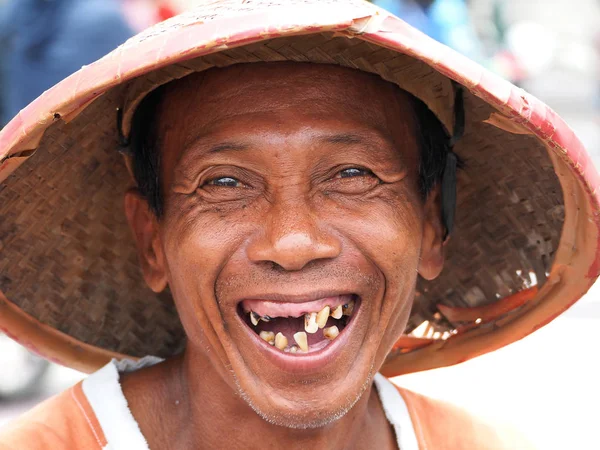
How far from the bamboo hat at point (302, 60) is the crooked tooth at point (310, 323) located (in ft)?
1.63

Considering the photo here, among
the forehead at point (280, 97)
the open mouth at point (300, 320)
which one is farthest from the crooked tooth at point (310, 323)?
the forehead at point (280, 97)

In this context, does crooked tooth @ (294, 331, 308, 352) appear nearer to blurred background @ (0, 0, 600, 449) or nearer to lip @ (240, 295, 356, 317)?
lip @ (240, 295, 356, 317)

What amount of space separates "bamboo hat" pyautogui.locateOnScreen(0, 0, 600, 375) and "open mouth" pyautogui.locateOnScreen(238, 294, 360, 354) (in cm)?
47

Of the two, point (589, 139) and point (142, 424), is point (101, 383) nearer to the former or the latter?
point (142, 424)

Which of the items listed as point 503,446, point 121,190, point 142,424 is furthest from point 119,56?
point 503,446

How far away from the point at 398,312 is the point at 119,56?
79 cm

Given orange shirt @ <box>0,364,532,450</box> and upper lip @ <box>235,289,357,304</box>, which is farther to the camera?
orange shirt @ <box>0,364,532,450</box>

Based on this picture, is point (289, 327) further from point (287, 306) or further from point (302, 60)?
point (302, 60)

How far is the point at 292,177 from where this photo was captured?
176 centimetres

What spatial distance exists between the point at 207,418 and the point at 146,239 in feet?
1.40

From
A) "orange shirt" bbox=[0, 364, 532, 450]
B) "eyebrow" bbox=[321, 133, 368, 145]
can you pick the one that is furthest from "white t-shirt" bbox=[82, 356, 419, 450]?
"eyebrow" bbox=[321, 133, 368, 145]

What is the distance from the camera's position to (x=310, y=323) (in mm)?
1800

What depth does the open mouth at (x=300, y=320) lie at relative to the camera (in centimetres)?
178

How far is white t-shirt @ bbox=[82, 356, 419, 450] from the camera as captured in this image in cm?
194
